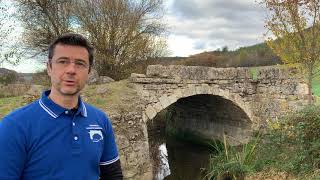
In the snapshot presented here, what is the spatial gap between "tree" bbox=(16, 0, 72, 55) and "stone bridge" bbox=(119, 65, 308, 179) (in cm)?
714

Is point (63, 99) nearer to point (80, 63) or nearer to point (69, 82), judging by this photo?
point (69, 82)

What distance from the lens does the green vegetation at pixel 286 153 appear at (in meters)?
6.72

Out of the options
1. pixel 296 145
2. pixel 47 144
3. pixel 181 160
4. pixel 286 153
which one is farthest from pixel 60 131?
pixel 181 160

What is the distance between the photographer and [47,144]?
197 cm

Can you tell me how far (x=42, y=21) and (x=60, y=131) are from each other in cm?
1660

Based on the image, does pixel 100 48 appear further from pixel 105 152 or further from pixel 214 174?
pixel 105 152

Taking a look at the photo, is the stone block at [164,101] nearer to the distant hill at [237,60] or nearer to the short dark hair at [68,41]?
the short dark hair at [68,41]

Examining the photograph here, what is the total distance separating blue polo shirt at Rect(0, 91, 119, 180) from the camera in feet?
6.23

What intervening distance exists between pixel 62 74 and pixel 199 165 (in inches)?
463

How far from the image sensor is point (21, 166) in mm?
1929

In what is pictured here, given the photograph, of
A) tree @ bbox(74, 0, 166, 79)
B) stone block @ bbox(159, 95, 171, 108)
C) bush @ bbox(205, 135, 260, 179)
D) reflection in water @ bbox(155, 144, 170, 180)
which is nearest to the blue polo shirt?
bush @ bbox(205, 135, 260, 179)

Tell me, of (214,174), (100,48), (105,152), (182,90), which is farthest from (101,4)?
(105,152)

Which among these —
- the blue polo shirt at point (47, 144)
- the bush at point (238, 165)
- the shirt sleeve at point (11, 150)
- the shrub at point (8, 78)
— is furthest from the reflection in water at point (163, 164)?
the shirt sleeve at point (11, 150)

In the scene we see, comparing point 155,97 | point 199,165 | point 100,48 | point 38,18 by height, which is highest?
point 38,18
